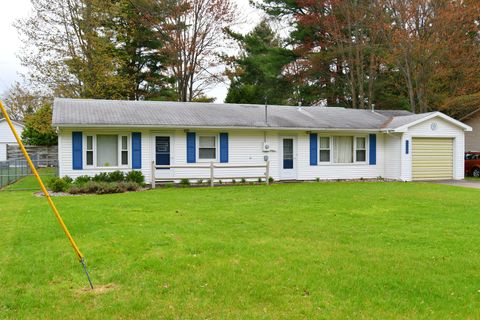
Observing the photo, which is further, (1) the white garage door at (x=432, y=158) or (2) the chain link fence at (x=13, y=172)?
(1) the white garage door at (x=432, y=158)

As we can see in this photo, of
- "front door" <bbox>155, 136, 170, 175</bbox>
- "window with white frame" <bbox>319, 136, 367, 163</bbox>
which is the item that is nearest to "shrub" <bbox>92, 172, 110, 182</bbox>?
"front door" <bbox>155, 136, 170, 175</bbox>

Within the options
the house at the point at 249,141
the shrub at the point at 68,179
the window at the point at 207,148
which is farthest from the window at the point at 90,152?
the window at the point at 207,148

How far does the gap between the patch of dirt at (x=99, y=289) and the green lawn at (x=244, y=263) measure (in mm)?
31

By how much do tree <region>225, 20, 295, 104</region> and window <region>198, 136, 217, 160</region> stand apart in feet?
41.8

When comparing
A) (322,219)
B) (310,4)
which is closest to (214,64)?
(310,4)

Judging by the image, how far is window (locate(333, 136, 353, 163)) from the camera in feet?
60.7

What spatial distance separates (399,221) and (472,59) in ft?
68.9

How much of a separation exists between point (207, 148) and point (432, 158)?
10.5 meters

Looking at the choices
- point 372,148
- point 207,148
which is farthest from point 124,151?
point 372,148

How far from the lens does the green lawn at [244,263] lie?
3939mm

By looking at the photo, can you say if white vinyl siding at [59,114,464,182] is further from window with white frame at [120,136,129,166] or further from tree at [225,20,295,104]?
tree at [225,20,295,104]

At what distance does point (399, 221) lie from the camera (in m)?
8.16

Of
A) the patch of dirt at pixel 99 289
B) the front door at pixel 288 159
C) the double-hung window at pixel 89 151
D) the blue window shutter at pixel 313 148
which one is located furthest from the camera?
the blue window shutter at pixel 313 148

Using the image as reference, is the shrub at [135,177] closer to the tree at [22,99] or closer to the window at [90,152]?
the window at [90,152]
